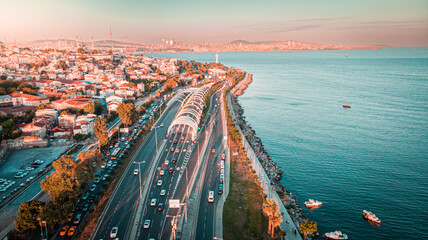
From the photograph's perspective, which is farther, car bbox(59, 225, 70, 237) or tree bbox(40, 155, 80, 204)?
tree bbox(40, 155, 80, 204)

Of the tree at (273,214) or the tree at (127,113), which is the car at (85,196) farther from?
the tree at (127,113)

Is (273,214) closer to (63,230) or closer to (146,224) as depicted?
(146,224)

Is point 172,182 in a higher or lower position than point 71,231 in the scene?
higher

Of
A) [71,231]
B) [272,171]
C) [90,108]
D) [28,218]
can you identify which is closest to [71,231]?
[71,231]

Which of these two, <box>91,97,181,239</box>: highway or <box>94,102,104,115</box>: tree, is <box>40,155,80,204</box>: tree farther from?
<box>94,102,104,115</box>: tree

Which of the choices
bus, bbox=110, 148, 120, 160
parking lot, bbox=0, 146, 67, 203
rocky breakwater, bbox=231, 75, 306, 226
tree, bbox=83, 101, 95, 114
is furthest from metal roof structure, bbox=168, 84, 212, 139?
tree, bbox=83, 101, 95, 114

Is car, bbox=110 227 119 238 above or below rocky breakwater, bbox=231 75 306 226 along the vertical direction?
above
